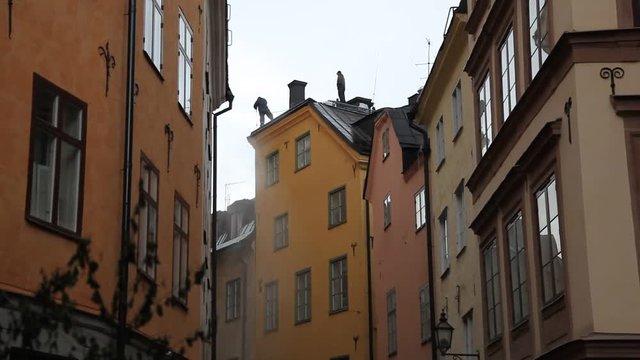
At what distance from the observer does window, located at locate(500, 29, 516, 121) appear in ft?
61.5

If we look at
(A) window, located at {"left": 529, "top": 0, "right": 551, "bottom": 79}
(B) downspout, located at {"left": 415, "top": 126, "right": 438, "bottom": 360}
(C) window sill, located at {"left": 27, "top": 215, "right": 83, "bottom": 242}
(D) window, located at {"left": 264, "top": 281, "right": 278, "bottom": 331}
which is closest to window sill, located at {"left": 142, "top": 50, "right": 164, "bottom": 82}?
(C) window sill, located at {"left": 27, "top": 215, "right": 83, "bottom": 242}

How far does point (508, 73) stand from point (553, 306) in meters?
4.83

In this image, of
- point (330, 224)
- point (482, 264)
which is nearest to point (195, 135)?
point (482, 264)

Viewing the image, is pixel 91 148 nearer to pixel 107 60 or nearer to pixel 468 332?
pixel 107 60

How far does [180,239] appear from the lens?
733 inches

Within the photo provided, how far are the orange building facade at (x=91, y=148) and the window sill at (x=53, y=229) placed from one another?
2 centimetres

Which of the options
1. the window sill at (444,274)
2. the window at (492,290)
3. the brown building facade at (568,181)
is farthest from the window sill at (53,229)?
the window sill at (444,274)

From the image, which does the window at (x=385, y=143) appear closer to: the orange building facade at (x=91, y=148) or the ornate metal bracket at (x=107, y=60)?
the orange building facade at (x=91, y=148)

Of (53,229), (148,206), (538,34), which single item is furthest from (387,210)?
(53,229)

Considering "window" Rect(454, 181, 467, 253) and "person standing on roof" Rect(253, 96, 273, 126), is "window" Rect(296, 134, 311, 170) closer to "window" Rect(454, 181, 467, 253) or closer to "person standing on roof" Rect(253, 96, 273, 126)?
"person standing on roof" Rect(253, 96, 273, 126)

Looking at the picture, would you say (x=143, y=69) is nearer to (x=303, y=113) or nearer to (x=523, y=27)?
(x=523, y=27)

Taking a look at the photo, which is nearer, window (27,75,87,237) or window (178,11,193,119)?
window (27,75,87,237)

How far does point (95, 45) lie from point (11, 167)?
9.02 feet

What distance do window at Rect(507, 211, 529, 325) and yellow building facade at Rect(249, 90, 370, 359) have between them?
16286 mm
